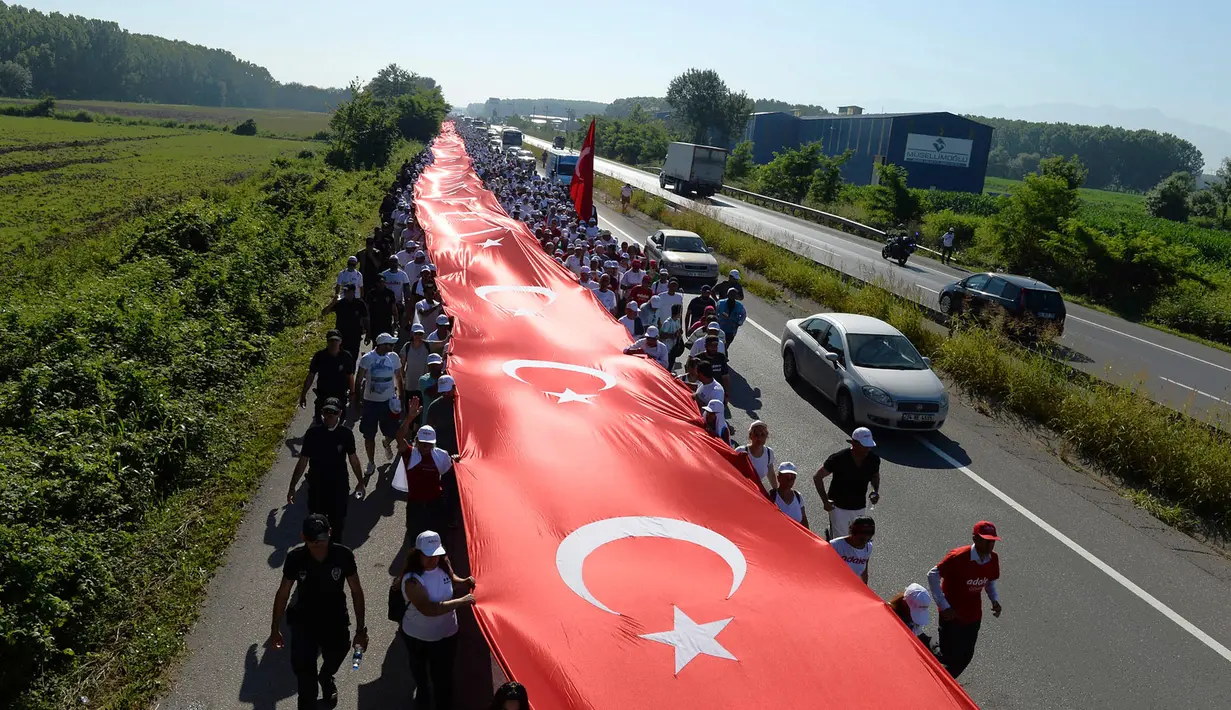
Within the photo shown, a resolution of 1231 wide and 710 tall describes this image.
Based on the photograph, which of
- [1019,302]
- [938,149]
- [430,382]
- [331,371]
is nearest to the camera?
[430,382]

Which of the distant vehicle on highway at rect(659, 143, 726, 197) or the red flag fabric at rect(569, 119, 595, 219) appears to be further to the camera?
the distant vehicle on highway at rect(659, 143, 726, 197)

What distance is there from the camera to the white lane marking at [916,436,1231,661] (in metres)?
8.39

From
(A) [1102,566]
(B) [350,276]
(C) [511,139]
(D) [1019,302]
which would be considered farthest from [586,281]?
(C) [511,139]

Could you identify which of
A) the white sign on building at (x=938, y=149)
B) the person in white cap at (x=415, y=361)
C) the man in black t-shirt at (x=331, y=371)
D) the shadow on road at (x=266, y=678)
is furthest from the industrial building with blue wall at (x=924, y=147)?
the shadow on road at (x=266, y=678)

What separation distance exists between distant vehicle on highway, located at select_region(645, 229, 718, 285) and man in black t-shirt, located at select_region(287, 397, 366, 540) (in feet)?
56.6

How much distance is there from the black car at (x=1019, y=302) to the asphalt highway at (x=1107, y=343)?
973 millimetres

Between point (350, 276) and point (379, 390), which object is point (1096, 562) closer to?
point (379, 390)

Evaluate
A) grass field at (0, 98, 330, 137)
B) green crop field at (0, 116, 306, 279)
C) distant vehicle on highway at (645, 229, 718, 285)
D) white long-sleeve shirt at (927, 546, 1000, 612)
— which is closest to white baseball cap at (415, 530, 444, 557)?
white long-sleeve shirt at (927, 546, 1000, 612)

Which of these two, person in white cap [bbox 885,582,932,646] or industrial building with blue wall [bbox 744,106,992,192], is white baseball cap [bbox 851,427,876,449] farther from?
industrial building with blue wall [bbox 744,106,992,192]

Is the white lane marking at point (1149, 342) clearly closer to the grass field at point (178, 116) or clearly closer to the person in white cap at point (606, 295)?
the person in white cap at point (606, 295)

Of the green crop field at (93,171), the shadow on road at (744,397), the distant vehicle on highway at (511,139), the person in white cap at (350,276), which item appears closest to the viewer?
the person in white cap at (350,276)

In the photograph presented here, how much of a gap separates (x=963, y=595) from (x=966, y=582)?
11 cm

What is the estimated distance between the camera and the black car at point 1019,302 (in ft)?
66.3

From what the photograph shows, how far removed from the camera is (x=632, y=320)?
1423 centimetres
